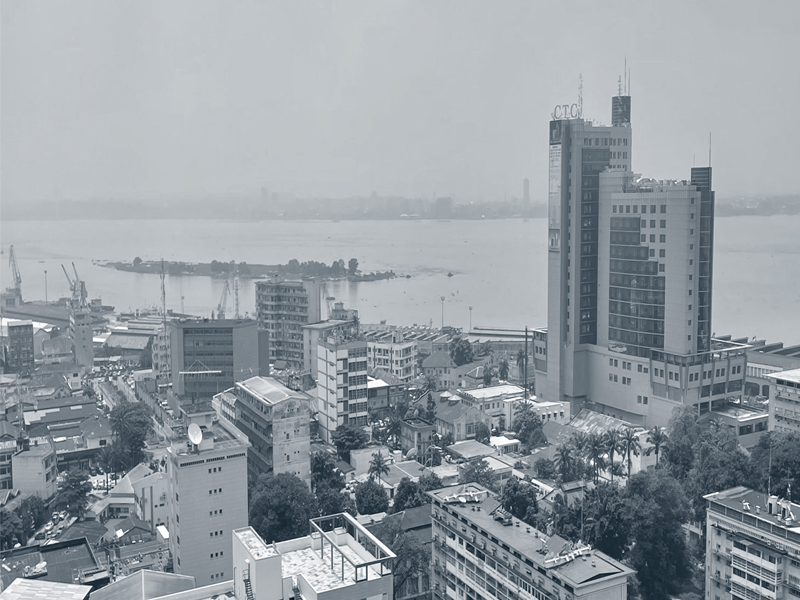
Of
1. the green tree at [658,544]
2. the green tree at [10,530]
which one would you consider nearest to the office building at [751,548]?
the green tree at [658,544]

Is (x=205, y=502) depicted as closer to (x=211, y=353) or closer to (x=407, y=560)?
(x=407, y=560)

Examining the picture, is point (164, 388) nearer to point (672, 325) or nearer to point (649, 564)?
point (672, 325)

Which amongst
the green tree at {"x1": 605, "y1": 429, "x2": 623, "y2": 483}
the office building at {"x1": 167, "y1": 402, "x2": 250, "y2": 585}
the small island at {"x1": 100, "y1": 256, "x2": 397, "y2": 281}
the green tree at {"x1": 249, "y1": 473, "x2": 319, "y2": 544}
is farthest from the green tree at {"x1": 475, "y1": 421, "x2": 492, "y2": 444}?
the small island at {"x1": 100, "y1": 256, "x2": 397, "y2": 281}

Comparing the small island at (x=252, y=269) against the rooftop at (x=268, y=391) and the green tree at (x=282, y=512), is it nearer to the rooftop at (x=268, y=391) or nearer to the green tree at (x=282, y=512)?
the rooftop at (x=268, y=391)

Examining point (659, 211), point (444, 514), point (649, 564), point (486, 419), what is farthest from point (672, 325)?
point (444, 514)

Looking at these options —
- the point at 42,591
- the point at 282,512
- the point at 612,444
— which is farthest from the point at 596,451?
the point at 42,591
